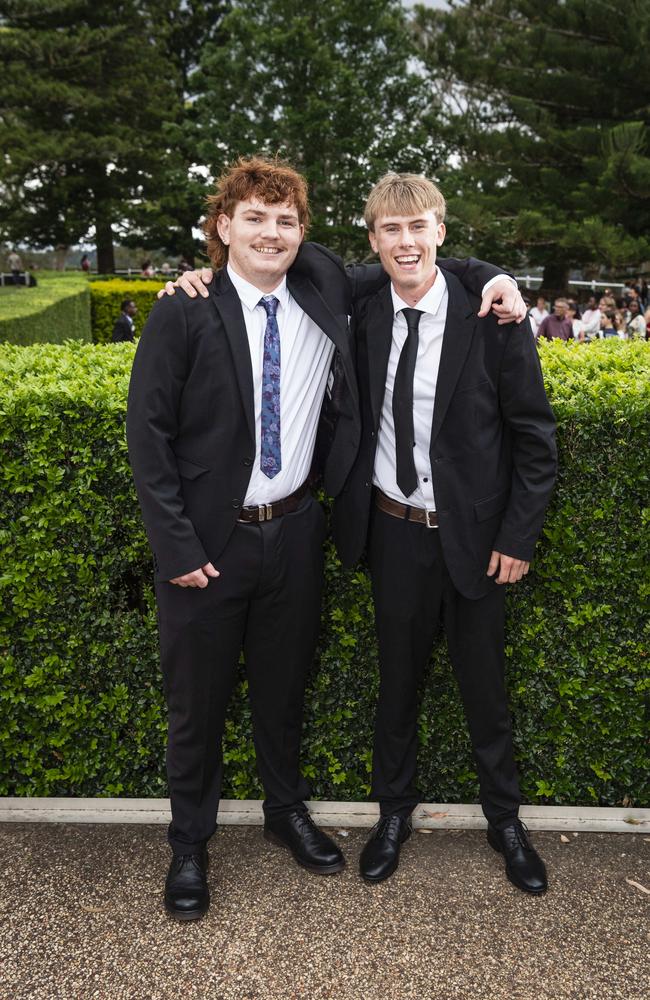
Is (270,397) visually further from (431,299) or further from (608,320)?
(608,320)

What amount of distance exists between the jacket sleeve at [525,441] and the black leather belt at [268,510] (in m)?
0.69

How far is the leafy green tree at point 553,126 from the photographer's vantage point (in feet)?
67.7

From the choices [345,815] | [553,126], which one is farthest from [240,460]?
[553,126]

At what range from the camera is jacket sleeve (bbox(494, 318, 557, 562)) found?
2623 millimetres

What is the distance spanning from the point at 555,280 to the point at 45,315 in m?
18.3

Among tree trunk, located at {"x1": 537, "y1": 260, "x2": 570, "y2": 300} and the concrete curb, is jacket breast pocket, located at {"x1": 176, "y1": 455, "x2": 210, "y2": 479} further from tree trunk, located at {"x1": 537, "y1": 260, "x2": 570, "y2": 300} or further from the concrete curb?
tree trunk, located at {"x1": 537, "y1": 260, "x2": 570, "y2": 300}

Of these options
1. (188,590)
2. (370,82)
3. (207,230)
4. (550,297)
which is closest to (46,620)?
(188,590)

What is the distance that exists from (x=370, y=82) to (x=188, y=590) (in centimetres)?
3044

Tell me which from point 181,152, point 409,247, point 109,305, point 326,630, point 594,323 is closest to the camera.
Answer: point 409,247

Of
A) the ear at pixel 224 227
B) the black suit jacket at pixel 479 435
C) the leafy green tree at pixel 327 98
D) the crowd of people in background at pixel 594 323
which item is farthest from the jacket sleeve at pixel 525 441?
the leafy green tree at pixel 327 98

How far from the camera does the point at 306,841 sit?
9.73 ft

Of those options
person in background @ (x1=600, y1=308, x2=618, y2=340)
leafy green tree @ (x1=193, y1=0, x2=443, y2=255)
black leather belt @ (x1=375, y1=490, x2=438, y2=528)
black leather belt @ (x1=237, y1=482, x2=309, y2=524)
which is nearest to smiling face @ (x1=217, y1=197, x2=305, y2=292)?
black leather belt @ (x1=237, y1=482, x2=309, y2=524)

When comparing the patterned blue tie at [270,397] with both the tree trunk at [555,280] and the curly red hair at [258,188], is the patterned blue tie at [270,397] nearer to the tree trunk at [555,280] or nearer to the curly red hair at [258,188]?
the curly red hair at [258,188]

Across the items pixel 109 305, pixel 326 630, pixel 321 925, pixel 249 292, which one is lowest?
pixel 321 925
